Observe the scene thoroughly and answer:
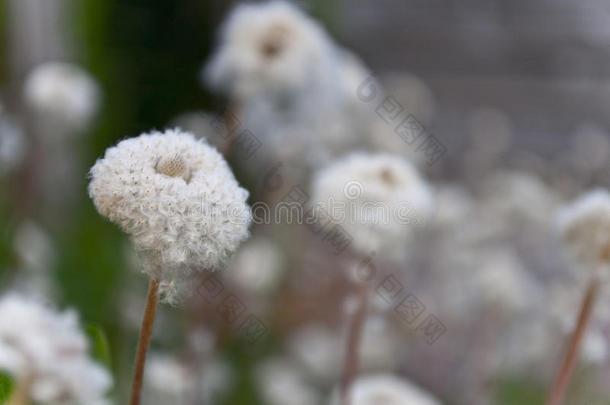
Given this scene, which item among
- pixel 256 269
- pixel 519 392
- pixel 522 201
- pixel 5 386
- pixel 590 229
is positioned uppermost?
pixel 522 201

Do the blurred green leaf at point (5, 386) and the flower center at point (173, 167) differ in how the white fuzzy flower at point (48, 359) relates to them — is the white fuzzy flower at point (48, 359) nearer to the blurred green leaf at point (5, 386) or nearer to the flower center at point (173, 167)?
the blurred green leaf at point (5, 386)

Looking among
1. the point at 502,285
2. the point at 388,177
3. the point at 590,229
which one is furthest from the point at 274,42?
the point at 502,285

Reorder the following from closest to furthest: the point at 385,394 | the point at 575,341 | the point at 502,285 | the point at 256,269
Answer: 1. the point at 575,341
2. the point at 385,394
3. the point at 502,285
4. the point at 256,269

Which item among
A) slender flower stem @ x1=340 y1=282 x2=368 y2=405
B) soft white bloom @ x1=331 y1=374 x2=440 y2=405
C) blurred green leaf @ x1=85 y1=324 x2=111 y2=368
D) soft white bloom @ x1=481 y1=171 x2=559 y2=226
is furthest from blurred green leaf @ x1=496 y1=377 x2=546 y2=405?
blurred green leaf @ x1=85 y1=324 x2=111 y2=368

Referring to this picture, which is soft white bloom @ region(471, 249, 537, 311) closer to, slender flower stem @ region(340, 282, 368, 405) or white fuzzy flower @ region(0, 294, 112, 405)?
slender flower stem @ region(340, 282, 368, 405)

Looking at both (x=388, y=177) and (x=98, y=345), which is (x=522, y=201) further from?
(x=98, y=345)

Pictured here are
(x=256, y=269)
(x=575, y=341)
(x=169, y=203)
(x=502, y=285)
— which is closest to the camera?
(x=169, y=203)

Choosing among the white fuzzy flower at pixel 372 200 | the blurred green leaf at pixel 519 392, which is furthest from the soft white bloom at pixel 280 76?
the blurred green leaf at pixel 519 392
